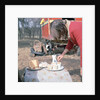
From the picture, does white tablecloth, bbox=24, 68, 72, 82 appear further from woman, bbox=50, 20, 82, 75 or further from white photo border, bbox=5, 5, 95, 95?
woman, bbox=50, 20, 82, 75

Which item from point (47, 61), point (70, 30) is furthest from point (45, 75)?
point (70, 30)

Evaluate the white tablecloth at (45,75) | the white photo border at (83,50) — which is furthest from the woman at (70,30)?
the white tablecloth at (45,75)

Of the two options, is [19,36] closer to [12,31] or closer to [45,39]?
[12,31]

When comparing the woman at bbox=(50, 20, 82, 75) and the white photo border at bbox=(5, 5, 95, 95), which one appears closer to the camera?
the woman at bbox=(50, 20, 82, 75)

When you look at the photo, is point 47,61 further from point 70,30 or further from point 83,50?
point 70,30

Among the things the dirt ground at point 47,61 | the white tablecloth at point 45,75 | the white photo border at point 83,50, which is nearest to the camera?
the white tablecloth at point 45,75

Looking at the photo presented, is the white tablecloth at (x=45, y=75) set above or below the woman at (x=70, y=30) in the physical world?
below

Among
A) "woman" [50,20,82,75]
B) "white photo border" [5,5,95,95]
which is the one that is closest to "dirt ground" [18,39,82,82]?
"white photo border" [5,5,95,95]

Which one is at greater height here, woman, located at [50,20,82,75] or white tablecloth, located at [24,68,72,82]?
woman, located at [50,20,82,75]

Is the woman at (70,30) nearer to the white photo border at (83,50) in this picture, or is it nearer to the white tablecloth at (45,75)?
the white photo border at (83,50)

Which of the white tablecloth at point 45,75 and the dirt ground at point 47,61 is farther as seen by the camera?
the dirt ground at point 47,61

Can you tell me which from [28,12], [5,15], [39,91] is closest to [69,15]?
[28,12]

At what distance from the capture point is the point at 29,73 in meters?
2.31

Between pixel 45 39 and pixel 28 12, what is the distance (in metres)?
1.11
